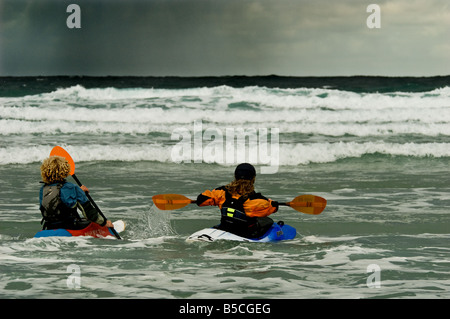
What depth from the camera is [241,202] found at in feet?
22.2

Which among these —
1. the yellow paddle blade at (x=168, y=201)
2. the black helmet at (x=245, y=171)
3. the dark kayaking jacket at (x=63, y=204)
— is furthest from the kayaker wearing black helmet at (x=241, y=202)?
the dark kayaking jacket at (x=63, y=204)

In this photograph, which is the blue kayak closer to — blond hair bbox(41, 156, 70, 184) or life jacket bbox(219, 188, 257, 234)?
life jacket bbox(219, 188, 257, 234)

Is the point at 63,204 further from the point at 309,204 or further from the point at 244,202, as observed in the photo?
the point at 309,204

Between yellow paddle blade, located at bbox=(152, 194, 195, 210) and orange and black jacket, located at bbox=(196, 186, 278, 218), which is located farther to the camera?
yellow paddle blade, located at bbox=(152, 194, 195, 210)

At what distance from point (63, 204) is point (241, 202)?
6.04 feet

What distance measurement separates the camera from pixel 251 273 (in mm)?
5898

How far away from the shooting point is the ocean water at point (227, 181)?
566 cm

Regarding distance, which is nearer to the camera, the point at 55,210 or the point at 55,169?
the point at 55,169

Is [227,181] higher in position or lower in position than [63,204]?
lower

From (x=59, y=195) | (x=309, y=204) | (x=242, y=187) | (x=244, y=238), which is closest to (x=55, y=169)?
(x=59, y=195)

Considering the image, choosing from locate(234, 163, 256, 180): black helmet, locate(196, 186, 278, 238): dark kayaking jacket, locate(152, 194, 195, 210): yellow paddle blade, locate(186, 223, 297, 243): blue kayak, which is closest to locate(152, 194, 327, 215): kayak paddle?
locate(152, 194, 195, 210): yellow paddle blade

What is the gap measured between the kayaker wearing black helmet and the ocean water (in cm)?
22

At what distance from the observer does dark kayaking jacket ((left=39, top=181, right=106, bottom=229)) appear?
6.55m
